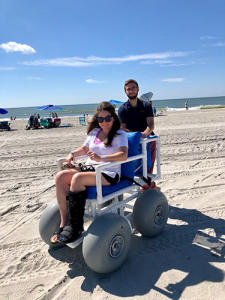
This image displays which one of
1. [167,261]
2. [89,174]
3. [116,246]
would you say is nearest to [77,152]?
[89,174]

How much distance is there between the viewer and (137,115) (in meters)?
3.98

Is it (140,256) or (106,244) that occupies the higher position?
(106,244)

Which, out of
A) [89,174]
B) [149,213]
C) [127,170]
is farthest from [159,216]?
[89,174]

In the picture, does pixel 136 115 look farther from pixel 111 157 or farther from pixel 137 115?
pixel 111 157

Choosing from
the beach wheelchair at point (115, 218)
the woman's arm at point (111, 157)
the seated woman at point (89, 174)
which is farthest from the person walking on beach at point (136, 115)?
the woman's arm at point (111, 157)

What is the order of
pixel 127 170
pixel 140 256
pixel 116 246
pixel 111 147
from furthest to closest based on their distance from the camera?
pixel 127 170, pixel 111 147, pixel 140 256, pixel 116 246

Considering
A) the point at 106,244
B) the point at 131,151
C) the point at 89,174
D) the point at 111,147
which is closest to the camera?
the point at 106,244

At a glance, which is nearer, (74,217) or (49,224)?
(74,217)

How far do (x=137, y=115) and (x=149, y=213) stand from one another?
4.97 feet

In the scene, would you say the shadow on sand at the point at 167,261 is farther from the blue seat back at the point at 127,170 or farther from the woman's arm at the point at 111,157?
the woman's arm at the point at 111,157

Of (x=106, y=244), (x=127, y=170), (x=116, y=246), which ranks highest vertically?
(x=127, y=170)

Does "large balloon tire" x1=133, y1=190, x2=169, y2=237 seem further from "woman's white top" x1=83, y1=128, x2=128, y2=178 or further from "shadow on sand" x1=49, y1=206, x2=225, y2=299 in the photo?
"woman's white top" x1=83, y1=128, x2=128, y2=178

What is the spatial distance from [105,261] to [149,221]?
884mm

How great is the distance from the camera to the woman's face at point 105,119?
3.12 m
